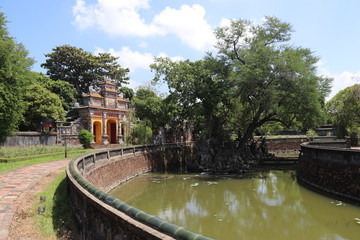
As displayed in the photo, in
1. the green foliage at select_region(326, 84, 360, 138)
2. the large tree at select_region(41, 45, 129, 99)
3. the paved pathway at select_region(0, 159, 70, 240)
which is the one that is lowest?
the paved pathway at select_region(0, 159, 70, 240)

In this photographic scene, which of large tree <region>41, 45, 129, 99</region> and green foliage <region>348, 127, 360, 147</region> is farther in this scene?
large tree <region>41, 45, 129, 99</region>

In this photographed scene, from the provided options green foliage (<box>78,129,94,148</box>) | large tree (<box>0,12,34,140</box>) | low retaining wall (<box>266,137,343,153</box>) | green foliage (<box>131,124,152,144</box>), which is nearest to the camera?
large tree (<box>0,12,34,140</box>)

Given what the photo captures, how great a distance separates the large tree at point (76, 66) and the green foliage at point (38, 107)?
1238 centimetres

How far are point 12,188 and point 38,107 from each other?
2011cm

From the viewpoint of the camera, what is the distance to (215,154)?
70.0ft

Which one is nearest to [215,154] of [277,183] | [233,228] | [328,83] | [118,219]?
[277,183]

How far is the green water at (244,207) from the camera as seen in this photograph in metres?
8.84

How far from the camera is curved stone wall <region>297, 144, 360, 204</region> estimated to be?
11.5 m

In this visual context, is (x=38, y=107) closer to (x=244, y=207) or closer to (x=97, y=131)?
(x=97, y=131)

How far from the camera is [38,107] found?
27062 millimetres

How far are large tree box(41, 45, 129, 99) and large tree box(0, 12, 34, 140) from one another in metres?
21.9

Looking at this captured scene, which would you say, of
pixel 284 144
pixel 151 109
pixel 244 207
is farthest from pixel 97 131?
pixel 244 207

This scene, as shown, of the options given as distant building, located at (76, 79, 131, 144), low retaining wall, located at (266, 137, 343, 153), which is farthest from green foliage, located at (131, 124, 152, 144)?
low retaining wall, located at (266, 137, 343, 153)

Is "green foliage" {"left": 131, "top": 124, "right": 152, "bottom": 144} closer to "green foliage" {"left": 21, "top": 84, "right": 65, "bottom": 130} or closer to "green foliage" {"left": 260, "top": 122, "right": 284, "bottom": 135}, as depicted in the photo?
"green foliage" {"left": 21, "top": 84, "right": 65, "bottom": 130}
